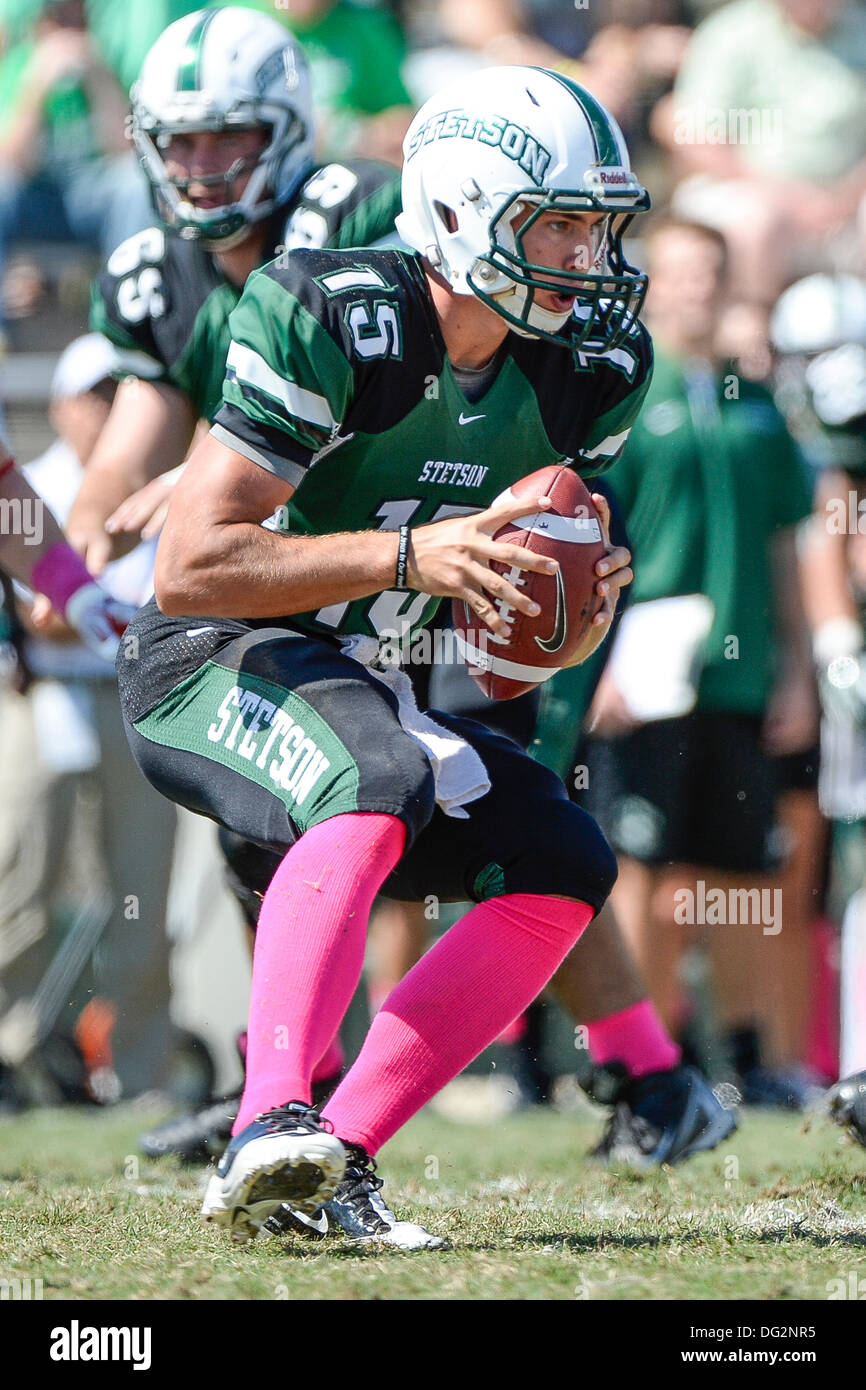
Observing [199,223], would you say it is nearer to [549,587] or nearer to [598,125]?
[598,125]

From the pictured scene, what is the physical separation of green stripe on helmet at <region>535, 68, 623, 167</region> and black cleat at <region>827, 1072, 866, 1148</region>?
191cm

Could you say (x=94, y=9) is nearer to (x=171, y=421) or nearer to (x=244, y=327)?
(x=171, y=421)

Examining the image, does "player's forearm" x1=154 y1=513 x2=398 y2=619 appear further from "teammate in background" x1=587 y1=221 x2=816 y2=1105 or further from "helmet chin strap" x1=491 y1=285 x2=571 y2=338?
"teammate in background" x1=587 y1=221 x2=816 y2=1105

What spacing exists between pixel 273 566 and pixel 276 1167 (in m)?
0.97

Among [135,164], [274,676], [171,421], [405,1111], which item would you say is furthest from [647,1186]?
[135,164]

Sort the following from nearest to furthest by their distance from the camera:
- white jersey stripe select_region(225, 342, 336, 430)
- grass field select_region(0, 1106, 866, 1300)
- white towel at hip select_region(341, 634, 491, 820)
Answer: grass field select_region(0, 1106, 866, 1300) < white jersey stripe select_region(225, 342, 336, 430) < white towel at hip select_region(341, 634, 491, 820)

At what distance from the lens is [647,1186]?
4016mm

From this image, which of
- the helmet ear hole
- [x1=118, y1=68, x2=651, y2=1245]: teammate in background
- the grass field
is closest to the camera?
the grass field

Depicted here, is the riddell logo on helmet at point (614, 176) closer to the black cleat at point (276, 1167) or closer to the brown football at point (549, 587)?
the brown football at point (549, 587)

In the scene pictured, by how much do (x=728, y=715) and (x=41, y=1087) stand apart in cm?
238

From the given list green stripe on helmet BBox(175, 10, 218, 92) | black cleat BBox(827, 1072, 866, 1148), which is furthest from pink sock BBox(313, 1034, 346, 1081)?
green stripe on helmet BBox(175, 10, 218, 92)

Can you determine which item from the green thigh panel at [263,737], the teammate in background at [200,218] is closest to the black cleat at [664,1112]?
the green thigh panel at [263,737]

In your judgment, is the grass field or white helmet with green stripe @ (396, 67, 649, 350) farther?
white helmet with green stripe @ (396, 67, 649, 350)

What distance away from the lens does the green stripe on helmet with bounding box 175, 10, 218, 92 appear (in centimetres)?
470
